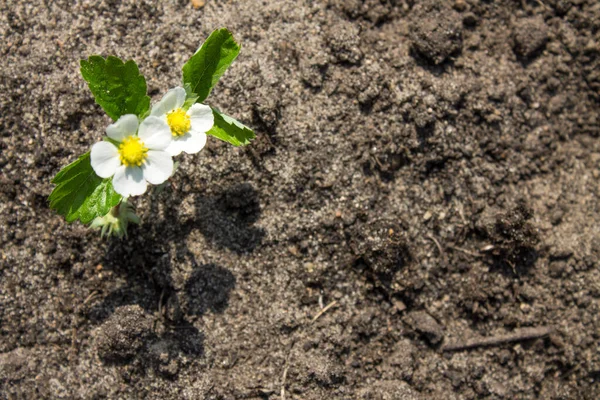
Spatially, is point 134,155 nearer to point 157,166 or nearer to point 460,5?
point 157,166

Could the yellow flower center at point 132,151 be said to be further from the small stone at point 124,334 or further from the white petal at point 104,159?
the small stone at point 124,334

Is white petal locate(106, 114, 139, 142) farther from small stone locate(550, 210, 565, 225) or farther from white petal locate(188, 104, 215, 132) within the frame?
small stone locate(550, 210, 565, 225)

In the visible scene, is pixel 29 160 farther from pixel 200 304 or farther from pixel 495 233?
pixel 495 233

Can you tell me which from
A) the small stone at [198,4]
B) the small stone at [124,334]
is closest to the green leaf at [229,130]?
the small stone at [198,4]

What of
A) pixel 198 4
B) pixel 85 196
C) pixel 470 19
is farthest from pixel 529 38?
pixel 85 196


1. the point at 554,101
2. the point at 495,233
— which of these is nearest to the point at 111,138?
the point at 495,233

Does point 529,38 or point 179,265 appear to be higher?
point 529,38
